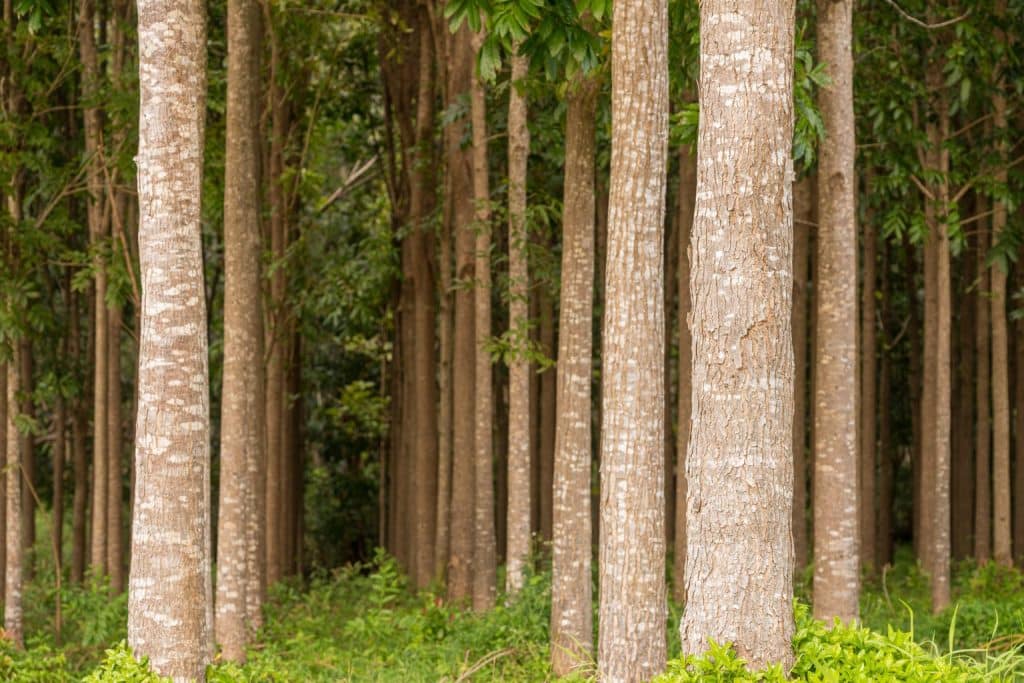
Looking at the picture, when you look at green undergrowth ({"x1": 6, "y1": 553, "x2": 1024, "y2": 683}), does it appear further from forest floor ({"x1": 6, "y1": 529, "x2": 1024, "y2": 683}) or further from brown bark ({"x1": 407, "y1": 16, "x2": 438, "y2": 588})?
brown bark ({"x1": 407, "y1": 16, "x2": 438, "y2": 588})

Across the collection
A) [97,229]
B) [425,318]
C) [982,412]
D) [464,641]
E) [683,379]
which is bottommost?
[464,641]

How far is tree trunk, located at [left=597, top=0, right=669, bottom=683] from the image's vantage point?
24.1 ft

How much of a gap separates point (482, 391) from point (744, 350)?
7043 mm

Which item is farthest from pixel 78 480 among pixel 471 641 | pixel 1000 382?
pixel 1000 382

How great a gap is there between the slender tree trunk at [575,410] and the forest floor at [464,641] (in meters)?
0.51

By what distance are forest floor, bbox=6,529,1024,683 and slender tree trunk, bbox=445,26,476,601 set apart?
2.36 feet

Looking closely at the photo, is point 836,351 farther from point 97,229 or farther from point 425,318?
point 97,229

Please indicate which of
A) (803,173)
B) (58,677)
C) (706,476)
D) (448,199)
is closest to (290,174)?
(448,199)

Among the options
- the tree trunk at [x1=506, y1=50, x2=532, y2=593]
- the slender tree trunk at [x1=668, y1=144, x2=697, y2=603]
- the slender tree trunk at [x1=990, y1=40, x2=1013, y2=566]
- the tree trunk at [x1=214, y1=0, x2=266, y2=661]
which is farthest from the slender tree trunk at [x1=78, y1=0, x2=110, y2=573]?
the slender tree trunk at [x1=990, y1=40, x2=1013, y2=566]

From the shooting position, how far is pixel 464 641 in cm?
1127

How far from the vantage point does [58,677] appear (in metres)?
10.7

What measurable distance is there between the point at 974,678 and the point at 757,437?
5.09 ft

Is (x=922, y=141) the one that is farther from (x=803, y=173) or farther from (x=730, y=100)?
(x=730, y=100)

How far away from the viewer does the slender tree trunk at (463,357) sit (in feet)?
44.5
